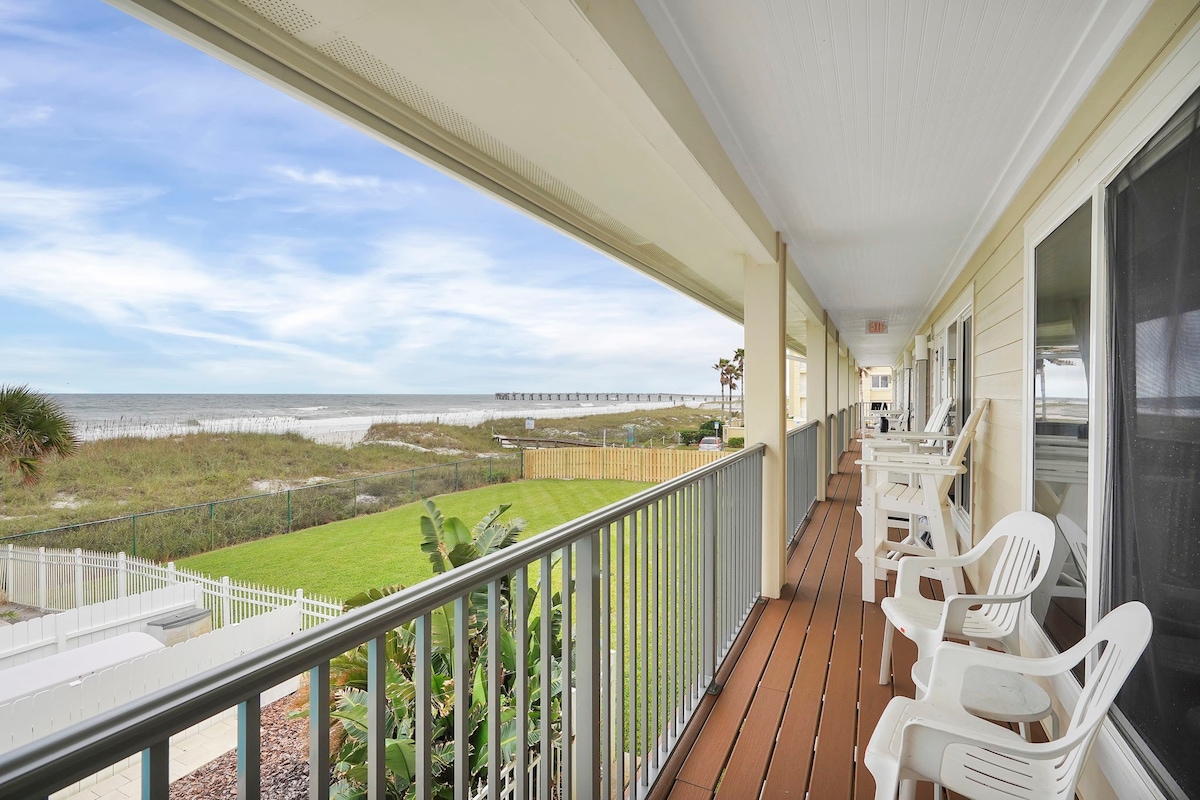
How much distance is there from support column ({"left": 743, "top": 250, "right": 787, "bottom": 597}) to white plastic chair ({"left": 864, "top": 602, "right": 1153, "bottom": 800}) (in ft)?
7.19

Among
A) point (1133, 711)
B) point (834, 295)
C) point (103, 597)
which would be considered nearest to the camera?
point (1133, 711)

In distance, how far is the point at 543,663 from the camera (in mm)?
1329

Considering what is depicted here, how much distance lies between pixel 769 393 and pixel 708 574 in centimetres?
154

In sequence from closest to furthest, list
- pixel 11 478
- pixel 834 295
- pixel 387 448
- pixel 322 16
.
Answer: pixel 322 16 < pixel 11 478 < pixel 834 295 < pixel 387 448

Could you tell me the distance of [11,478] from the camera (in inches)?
126

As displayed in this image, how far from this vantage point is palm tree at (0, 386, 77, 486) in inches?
120

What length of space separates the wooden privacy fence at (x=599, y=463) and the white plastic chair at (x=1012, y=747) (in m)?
12.2

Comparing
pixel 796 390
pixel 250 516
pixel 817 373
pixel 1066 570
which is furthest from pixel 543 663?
pixel 796 390

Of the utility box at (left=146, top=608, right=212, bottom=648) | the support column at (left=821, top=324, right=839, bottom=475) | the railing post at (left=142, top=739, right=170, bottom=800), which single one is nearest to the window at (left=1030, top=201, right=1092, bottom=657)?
the railing post at (left=142, top=739, right=170, bottom=800)

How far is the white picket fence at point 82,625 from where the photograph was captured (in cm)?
346

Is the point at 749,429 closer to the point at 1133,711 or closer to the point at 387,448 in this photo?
the point at 1133,711

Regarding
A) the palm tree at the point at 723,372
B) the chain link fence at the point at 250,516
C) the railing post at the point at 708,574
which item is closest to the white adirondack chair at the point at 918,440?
the railing post at the point at 708,574

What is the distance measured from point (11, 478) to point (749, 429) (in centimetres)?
419

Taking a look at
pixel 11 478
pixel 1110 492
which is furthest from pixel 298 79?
pixel 11 478
